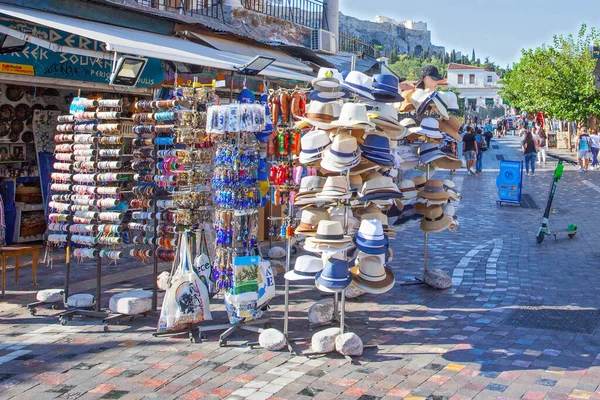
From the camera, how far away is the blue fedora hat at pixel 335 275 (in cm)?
571

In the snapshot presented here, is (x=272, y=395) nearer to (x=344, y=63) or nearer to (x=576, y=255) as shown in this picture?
(x=576, y=255)

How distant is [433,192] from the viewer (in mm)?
7828

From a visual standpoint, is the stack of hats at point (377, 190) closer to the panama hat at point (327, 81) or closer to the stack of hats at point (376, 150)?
the stack of hats at point (376, 150)

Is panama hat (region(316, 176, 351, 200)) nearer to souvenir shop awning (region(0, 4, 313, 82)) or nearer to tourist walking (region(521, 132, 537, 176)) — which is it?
souvenir shop awning (region(0, 4, 313, 82))

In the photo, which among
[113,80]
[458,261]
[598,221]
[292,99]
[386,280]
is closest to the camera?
[386,280]

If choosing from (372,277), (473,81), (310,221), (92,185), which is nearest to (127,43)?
(92,185)

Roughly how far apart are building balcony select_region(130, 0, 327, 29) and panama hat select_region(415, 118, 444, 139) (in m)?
6.86

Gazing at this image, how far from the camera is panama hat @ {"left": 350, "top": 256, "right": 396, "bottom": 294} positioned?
240 inches

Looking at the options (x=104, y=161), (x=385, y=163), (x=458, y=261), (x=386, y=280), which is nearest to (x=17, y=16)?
(x=104, y=161)

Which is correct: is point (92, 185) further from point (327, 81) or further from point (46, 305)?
point (327, 81)

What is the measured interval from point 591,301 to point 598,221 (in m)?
7.16

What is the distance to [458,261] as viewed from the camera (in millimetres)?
9891

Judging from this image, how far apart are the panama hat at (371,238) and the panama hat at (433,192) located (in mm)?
2046

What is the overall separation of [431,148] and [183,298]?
3398 millimetres
